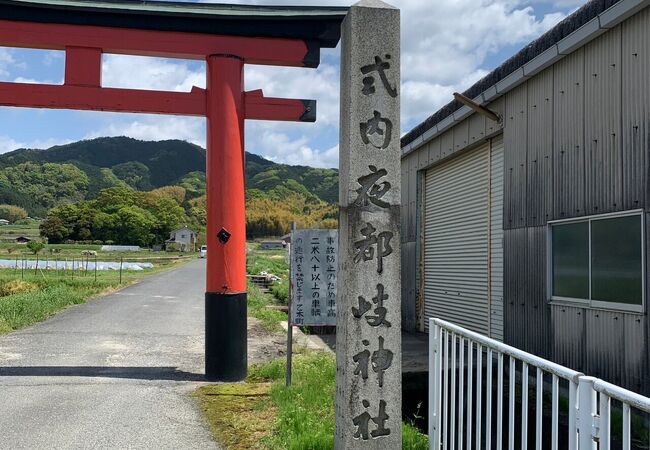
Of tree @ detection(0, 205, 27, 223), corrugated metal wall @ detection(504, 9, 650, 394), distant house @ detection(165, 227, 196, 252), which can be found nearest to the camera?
corrugated metal wall @ detection(504, 9, 650, 394)

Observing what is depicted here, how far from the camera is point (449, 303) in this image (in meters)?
13.8

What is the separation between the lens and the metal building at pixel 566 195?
6.94 m

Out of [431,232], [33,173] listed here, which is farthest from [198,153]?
[431,232]

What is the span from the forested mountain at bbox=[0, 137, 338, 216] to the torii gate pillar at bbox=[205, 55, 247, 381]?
9819 cm

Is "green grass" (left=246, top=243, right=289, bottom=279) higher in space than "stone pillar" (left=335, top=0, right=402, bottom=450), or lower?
lower

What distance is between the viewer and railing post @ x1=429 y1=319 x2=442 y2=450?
4523mm

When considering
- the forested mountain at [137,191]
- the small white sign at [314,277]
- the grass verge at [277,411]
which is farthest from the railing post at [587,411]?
the forested mountain at [137,191]

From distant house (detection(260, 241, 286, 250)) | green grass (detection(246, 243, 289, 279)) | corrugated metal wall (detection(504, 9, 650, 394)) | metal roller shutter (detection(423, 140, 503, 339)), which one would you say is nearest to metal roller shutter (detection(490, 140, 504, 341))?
metal roller shutter (detection(423, 140, 503, 339))

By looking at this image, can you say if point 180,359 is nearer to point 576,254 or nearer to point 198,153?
point 576,254

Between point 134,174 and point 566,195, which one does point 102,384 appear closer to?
point 566,195

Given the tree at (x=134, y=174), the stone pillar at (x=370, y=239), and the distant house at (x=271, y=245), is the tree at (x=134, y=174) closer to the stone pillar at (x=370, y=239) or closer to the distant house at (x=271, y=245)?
the distant house at (x=271, y=245)

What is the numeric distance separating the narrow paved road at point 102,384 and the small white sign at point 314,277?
1713 millimetres

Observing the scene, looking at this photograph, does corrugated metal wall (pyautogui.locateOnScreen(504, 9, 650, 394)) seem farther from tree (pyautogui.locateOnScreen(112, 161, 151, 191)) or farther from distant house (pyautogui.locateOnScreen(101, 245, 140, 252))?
tree (pyautogui.locateOnScreen(112, 161, 151, 191))

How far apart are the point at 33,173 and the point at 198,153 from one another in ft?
186
